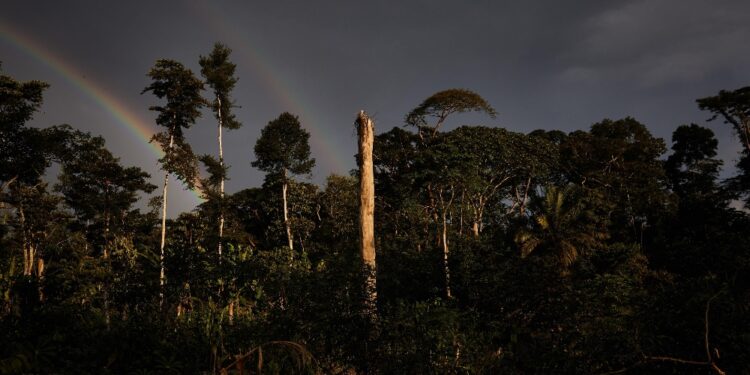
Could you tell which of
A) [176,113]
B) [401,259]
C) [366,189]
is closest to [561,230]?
[401,259]

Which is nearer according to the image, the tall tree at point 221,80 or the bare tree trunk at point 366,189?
the bare tree trunk at point 366,189

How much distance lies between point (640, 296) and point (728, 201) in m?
25.6

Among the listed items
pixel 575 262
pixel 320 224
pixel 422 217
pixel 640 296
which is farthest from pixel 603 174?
pixel 640 296

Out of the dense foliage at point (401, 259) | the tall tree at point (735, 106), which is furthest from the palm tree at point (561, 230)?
the tall tree at point (735, 106)

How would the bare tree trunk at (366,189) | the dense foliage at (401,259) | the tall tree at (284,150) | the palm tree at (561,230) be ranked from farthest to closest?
the tall tree at (284,150), the palm tree at (561,230), the bare tree trunk at (366,189), the dense foliage at (401,259)

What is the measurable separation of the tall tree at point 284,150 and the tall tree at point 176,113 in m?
5.78

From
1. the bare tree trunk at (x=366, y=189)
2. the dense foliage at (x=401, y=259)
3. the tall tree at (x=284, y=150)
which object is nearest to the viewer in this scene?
the dense foliage at (x=401, y=259)

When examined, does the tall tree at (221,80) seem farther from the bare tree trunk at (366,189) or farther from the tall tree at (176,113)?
the bare tree trunk at (366,189)

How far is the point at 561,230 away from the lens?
815 inches

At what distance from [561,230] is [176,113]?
1981 cm

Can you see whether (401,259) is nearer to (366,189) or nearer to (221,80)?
(366,189)

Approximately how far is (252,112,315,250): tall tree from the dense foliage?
0.46 feet

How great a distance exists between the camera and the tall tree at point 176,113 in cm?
2081

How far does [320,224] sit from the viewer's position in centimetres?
3191
